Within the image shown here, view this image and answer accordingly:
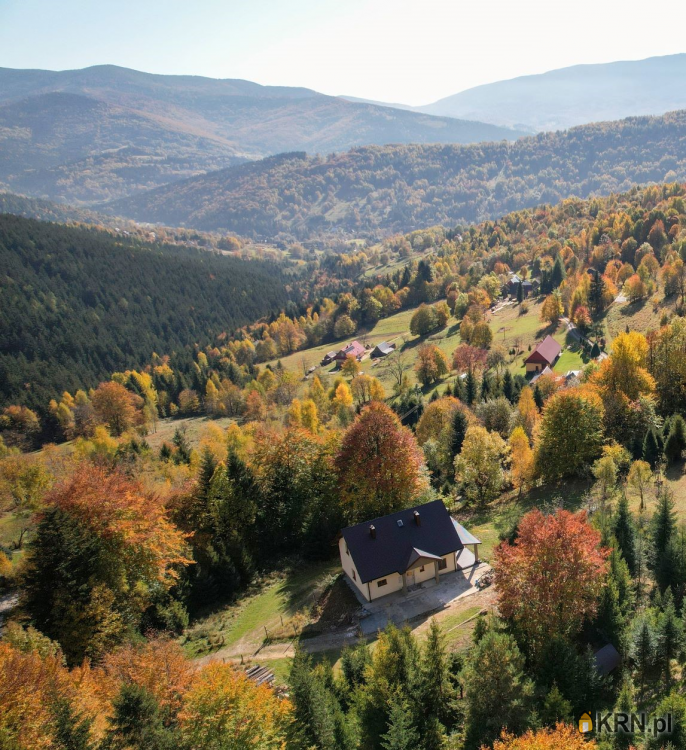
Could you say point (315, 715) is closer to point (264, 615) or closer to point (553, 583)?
point (553, 583)

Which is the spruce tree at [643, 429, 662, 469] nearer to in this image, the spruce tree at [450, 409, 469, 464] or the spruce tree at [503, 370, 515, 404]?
the spruce tree at [450, 409, 469, 464]

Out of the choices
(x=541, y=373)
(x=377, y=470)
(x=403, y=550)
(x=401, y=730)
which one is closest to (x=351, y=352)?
(x=541, y=373)

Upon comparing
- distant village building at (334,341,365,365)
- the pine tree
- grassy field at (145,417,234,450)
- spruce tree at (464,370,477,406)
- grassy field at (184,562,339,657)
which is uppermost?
the pine tree

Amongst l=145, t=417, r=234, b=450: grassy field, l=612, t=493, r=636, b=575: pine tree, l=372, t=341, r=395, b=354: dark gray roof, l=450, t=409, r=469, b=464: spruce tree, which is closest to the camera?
l=612, t=493, r=636, b=575: pine tree

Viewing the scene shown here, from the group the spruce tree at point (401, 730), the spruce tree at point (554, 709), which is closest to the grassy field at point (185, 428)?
A: the spruce tree at point (401, 730)

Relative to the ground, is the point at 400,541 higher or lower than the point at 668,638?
lower

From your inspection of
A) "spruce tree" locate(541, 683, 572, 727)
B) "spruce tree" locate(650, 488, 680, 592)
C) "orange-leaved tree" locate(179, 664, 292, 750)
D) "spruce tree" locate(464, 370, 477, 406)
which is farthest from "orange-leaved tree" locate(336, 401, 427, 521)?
"spruce tree" locate(464, 370, 477, 406)

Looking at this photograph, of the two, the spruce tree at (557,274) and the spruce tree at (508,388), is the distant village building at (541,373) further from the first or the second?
the spruce tree at (557,274)
